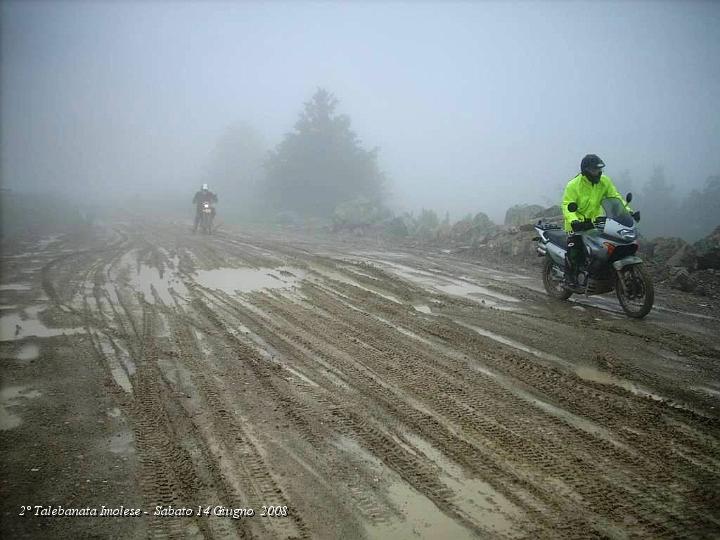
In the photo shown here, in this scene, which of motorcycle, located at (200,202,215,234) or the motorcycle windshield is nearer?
the motorcycle windshield

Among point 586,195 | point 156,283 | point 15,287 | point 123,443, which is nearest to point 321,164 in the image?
point 156,283

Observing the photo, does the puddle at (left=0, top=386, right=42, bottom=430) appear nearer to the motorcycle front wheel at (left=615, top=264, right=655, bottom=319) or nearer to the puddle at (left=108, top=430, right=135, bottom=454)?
the puddle at (left=108, top=430, right=135, bottom=454)

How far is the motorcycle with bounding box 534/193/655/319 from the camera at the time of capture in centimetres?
619

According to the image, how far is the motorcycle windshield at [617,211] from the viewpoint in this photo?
6.31 m

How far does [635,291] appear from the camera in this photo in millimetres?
6336

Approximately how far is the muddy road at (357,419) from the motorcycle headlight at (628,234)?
3.83ft

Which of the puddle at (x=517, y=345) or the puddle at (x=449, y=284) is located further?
the puddle at (x=449, y=284)

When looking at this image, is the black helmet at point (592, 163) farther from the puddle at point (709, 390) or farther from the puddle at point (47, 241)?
the puddle at point (47, 241)

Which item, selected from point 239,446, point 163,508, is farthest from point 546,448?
point 163,508

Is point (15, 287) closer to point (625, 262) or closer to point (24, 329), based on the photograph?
point (24, 329)

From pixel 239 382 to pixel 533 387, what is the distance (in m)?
2.64

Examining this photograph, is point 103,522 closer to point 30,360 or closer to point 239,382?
point 239,382

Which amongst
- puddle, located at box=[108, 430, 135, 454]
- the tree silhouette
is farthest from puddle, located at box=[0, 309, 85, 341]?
the tree silhouette

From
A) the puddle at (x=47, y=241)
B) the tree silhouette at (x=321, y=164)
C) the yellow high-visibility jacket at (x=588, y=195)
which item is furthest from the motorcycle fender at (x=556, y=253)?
the tree silhouette at (x=321, y=164)
